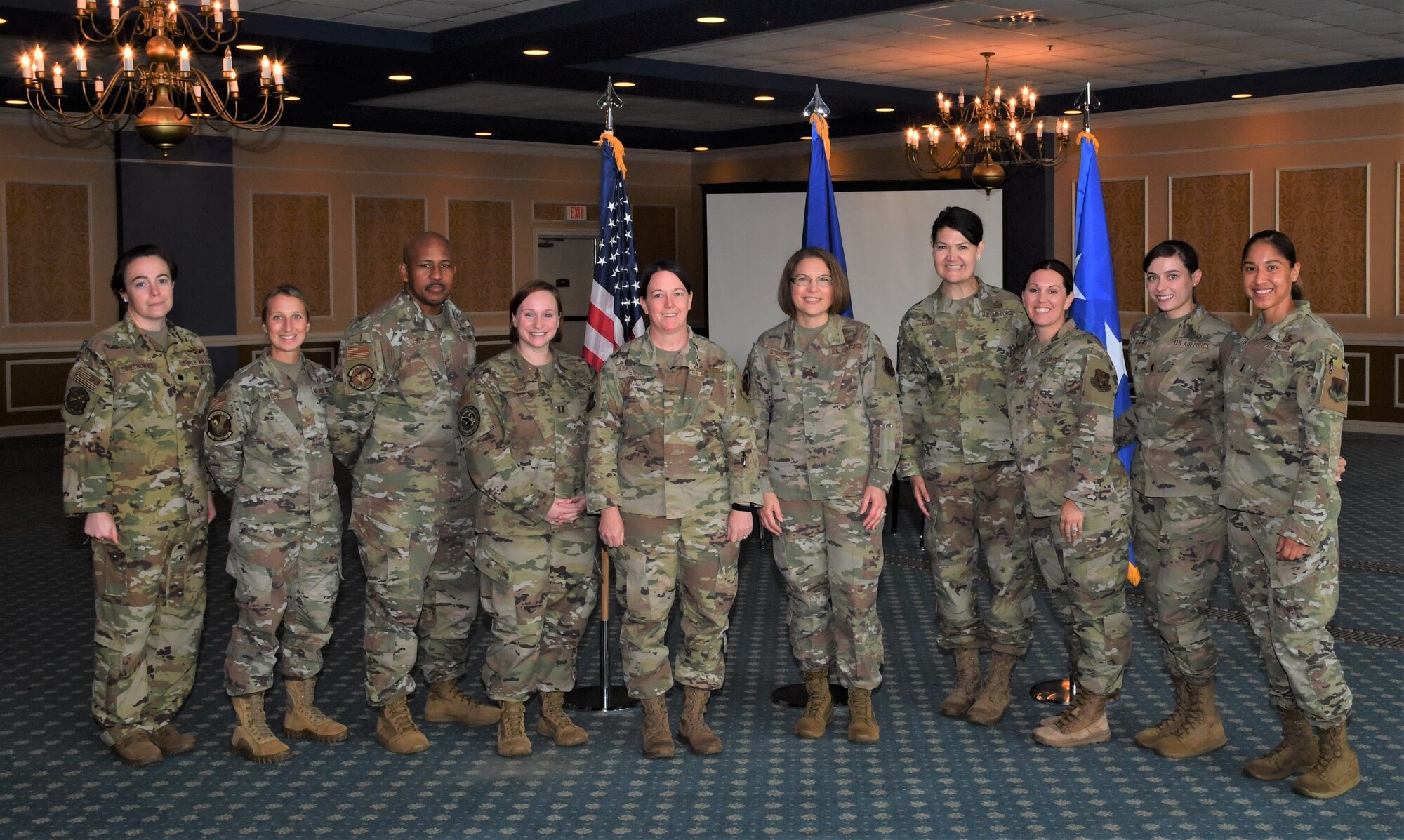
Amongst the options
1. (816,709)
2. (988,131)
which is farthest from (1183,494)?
(988,131)

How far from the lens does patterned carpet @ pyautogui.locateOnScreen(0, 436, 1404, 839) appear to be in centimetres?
364

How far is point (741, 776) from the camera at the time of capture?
4.03 m

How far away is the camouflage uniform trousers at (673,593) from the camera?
408 cm

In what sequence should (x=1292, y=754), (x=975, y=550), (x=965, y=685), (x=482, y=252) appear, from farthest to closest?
(x=482, y=252)
(x=965, y=685)
(x=975, y=550)
(x=1292, y=754)

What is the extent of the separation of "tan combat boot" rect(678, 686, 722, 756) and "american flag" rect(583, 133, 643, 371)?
1292 mm

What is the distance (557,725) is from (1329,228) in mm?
10111

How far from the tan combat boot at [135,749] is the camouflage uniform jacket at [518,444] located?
1252 mm

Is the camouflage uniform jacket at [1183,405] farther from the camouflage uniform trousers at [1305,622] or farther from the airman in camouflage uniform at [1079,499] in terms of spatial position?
the camouflage uniform trousers at [1305,622]

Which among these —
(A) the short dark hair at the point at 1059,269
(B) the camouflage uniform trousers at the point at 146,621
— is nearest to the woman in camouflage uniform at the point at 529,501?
(B) the camouflage uniform trousers at the point at 146,621

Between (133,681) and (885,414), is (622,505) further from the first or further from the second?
(133,681)

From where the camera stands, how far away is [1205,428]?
3979 mm

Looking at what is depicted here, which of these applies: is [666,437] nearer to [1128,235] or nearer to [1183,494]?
[1183,494]

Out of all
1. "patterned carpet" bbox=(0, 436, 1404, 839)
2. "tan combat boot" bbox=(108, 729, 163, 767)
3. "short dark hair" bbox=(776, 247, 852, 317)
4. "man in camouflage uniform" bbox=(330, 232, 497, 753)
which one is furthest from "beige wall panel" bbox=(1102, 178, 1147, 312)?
"tan combat boot" bbox=(108, 729, 163, 767)

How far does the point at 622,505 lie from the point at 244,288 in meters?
10.7
